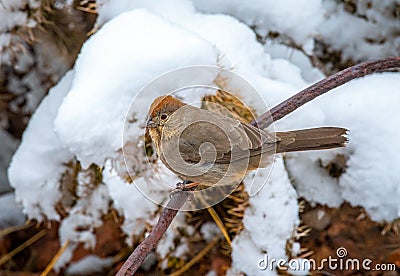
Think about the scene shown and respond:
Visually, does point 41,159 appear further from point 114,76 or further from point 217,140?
point 217,140

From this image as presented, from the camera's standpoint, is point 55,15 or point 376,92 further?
point 55,15

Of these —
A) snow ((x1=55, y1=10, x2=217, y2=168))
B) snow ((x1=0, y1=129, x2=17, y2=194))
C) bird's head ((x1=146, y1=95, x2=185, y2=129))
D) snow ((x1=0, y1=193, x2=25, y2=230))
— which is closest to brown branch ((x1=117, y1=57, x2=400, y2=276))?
bird's head ((x1=146, y1=95, x2=185, y2=129))

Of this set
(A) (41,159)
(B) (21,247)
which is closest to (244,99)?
(A) (41,159)

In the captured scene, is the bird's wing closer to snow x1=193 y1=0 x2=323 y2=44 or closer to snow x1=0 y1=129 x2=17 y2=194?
snow x1=193 y1=0 x2=323 y2=44

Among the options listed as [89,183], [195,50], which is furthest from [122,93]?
[89,183]

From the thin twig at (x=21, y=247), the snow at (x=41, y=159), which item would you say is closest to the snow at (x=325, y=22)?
the snow at (x=41, y=159)

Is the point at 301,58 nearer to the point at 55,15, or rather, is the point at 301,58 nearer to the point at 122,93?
the point at 122,93
